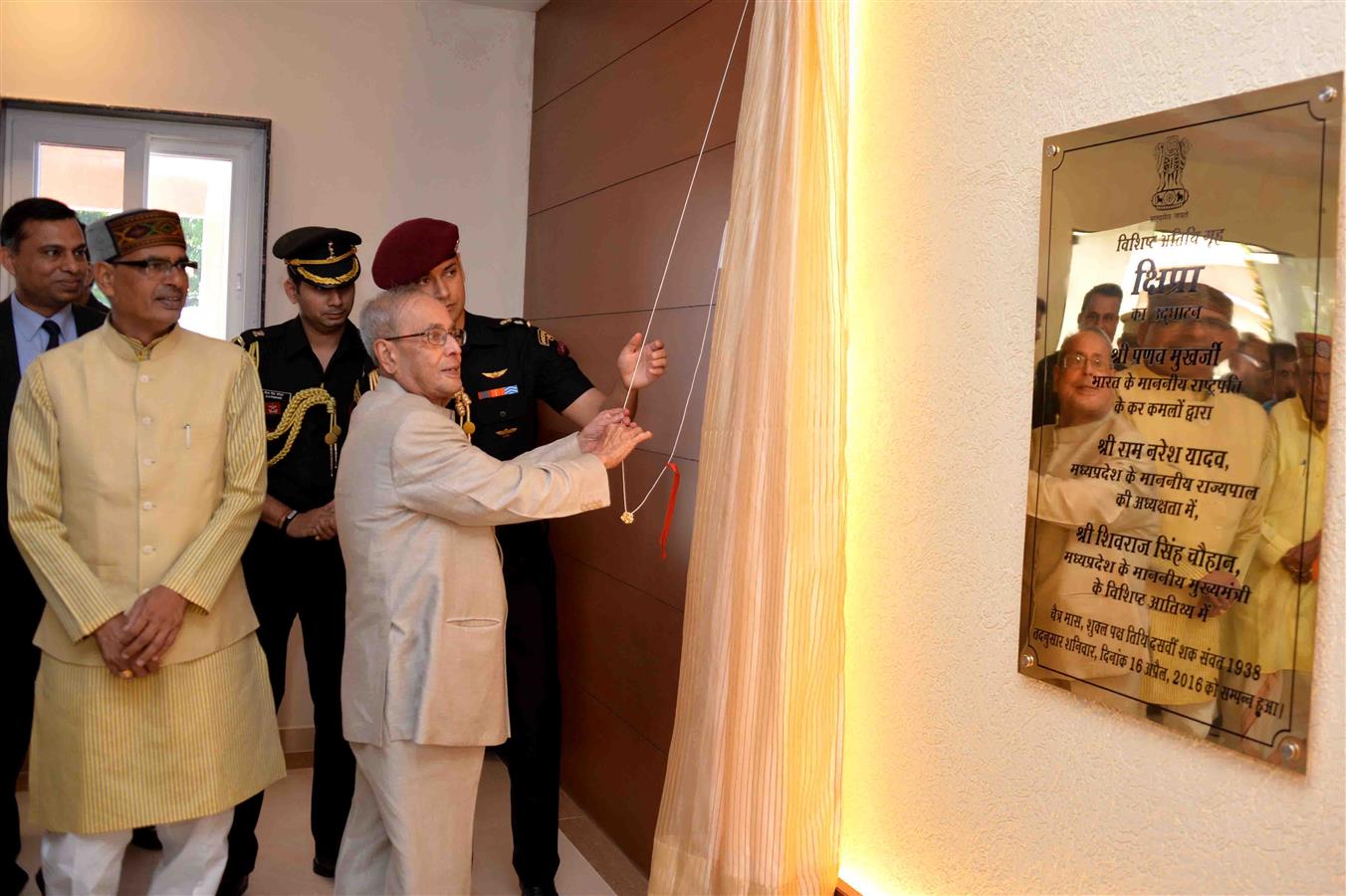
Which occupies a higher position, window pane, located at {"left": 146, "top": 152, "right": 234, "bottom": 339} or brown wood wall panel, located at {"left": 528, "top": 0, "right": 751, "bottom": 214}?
brown wood wall panel, located at {"left": 528, "top": 0, "right": 751, "bottom": 214}

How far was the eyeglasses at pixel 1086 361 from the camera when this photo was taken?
5.48ft

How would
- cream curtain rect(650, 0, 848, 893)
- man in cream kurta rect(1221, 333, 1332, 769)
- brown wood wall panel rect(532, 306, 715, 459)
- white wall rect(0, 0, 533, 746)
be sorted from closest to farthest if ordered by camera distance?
man in cream kurta rect(1221, 333, 1332, 769) < cream curtain rect(650, 0, 848, 893) < brown wood wall panel rect(532, 306, 715, 459) < white wall rect(0, 0, 533, 746)

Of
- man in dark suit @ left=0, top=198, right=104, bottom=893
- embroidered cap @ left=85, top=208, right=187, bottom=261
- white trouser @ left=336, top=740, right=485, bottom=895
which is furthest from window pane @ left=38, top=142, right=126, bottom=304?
white trouser @ left=336, top=740, right=485, bottom=895

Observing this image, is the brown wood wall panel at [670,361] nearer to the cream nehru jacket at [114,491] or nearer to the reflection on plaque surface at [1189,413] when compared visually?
the reflection on plaque surface at [1189,413]

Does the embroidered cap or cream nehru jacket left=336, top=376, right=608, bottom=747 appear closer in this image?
cream nehru jacket left=336, top=376, right=608, bottom=747

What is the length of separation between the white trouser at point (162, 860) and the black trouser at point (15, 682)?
516mm

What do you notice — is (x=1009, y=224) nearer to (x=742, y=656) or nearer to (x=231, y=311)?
(x=742, y=656)

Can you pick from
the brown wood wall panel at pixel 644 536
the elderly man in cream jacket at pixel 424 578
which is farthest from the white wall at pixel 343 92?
the elderly man in cream jacket at pixel 424 578

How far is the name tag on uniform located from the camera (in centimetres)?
319

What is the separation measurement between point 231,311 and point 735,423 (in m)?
2.73

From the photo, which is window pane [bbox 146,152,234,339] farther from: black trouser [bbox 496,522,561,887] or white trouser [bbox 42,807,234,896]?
white trouser [bbox 42,807,234,896]

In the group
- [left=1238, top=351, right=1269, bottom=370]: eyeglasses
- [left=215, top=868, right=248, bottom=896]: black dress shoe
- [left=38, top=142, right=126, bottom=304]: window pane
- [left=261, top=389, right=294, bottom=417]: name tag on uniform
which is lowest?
[left=215, top=868, right=248, bottom=896]: black dress shoe

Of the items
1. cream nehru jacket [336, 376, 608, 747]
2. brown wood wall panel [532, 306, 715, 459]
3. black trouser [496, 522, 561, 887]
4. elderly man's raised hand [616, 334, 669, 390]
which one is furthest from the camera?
black trouser [496, 522, 561, 887]

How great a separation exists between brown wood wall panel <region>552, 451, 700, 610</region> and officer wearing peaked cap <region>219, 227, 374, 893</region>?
0.83 m
